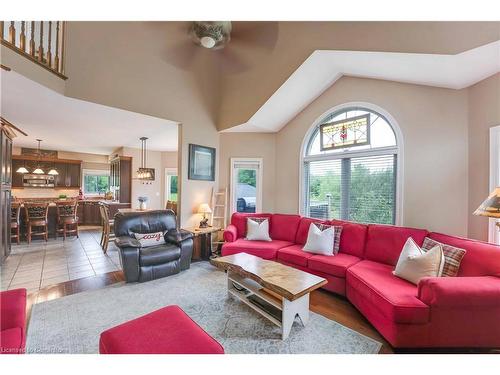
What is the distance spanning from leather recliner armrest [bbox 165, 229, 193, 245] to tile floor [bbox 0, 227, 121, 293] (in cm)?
99

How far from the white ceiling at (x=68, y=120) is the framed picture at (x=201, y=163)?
682 mm

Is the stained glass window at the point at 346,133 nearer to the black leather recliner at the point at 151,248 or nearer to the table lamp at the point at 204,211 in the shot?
the table lamp at the point at 204,211

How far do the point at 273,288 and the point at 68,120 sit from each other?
15.5 feet

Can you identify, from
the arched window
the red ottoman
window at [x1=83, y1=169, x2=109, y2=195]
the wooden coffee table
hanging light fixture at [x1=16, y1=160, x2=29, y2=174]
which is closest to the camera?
the red ottoman

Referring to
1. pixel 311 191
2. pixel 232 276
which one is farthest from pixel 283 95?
pixel 232 276

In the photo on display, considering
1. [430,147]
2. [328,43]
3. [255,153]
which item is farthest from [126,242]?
[430,147]

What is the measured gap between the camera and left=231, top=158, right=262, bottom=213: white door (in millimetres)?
4703

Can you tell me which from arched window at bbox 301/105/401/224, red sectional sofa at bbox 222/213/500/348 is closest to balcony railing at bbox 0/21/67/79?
arched window at bbox 301/105/401/224

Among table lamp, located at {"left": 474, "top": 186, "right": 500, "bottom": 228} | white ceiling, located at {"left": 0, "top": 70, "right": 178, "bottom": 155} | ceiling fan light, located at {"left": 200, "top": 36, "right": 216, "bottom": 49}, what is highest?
ceiling fan light, located at {"left": 200, "top": 36, "right": 216, "bottom": 49}

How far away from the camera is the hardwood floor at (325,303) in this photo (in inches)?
74.0

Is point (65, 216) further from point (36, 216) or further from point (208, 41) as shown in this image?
point (208, 41)

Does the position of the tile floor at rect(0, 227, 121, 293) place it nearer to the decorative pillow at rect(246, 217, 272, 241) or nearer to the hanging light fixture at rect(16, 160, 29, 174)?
the decorative pillow at rect(246, 217, 272, 241)

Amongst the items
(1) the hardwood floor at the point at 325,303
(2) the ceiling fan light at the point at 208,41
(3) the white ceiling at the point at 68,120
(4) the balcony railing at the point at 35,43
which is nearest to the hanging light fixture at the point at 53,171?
(3) the white ceiling at the point at 68,120
